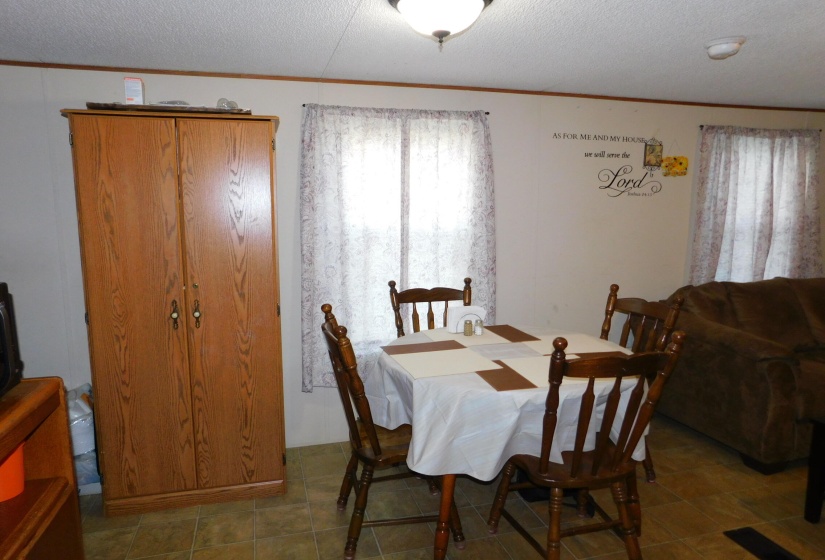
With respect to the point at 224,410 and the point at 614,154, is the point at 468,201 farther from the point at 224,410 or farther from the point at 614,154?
the point at 224,410

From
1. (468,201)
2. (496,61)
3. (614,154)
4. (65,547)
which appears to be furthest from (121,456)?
(614,154)

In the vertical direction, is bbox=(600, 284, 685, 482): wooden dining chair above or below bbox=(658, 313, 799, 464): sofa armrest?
above

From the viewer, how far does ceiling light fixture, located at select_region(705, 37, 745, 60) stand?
2389 mm

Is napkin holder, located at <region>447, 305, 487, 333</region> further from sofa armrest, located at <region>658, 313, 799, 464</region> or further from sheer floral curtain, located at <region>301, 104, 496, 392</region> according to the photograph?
sofa armrest, located at <region>658, 313, 799, 464</region>

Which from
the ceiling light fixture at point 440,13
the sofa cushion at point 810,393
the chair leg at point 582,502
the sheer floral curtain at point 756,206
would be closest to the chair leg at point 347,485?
the chair leg at point 582,502

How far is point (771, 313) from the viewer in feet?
12.0

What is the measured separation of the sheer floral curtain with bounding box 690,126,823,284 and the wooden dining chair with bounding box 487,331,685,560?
2.34 m

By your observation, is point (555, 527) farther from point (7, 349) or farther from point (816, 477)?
point (7, 349)

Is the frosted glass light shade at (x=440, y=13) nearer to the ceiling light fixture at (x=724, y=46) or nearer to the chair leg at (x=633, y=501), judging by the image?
the ceiling light fixture at (x=724, y=46)

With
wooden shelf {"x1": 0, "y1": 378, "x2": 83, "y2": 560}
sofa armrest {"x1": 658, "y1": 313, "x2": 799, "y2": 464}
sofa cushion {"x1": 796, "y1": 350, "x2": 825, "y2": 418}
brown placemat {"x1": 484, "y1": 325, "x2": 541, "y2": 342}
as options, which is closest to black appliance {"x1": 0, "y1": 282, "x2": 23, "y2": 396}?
wooden shelf {"x1": 0, "y1": 378, "x2": 83, "y2": 560}

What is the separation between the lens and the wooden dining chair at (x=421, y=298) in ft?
9.84

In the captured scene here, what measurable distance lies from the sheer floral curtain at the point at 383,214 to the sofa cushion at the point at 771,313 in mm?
1736

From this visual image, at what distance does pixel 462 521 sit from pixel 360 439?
2.27 feet

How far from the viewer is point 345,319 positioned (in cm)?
325
